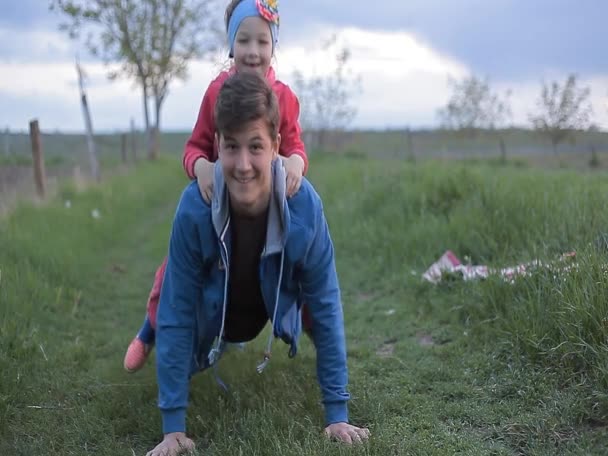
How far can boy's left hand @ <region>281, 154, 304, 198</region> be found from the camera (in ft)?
9.96

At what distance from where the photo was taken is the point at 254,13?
139 inches

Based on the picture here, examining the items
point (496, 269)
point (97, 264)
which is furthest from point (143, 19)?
point (496, 269)

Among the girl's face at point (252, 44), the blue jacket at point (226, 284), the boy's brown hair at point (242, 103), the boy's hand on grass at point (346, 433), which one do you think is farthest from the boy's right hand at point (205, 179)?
the boy's hand on grass at point (346, 433)

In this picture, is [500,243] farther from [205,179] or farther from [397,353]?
[205,179]

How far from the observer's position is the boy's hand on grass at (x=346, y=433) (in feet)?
9.90

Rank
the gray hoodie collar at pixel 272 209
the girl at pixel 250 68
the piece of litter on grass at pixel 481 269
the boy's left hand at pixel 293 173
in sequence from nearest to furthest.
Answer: the gray hoodie collar at pixel 272 209 → the boy's left hand at pixel 293 173 → the girl at pixel 250 68 → the piece of litter on grass at pixel 481 269

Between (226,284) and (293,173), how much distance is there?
0.58m

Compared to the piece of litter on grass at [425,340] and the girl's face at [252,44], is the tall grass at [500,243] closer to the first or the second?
the piece of litter on grass at [425,340]

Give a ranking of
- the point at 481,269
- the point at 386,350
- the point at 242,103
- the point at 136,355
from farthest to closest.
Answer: the point at 481,269, the point at 386,350, the point at 136,355, the point at 242,103

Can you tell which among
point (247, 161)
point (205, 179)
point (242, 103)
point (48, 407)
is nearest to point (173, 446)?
point (48, 407)

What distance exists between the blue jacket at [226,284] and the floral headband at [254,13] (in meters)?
0.98

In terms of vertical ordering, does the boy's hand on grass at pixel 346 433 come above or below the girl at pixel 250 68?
below

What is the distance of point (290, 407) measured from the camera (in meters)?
3.45

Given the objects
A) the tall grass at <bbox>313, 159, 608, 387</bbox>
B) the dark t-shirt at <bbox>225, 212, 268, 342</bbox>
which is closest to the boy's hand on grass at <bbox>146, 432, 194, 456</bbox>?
the dark t-shirt at <bbox>225, 212, 268, 342</bbox>
